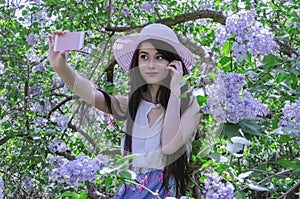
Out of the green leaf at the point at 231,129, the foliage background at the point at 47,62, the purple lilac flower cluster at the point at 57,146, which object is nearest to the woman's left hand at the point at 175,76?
the green leaf at the point at 231,129

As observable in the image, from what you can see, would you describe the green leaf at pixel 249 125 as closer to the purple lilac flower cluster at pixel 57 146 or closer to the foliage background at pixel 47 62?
the foliage background at pixel 47 62

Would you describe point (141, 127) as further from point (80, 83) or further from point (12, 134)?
point (12, 134)

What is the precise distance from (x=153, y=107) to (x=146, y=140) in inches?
4.9

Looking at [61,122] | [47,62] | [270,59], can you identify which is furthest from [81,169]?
[47,62]

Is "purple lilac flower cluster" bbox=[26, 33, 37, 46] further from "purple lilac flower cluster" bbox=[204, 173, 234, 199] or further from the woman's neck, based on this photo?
"purple lilac flower cluster" bbox=[204, 173, 234, 199]

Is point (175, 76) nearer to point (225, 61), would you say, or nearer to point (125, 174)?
point (225, 61)

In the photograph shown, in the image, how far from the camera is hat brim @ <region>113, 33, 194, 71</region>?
167cm

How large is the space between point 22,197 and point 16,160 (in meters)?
0.59

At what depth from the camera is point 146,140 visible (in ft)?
5.30

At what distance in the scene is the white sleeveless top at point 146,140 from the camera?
158cm

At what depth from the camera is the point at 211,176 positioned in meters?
1.28

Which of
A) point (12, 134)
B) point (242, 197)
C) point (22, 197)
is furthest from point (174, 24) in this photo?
point (242, 197)

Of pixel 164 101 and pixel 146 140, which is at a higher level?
pixel 164 101

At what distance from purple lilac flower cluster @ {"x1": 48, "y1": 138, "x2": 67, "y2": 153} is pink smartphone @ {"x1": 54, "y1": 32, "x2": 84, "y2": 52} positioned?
1302 millimetres
